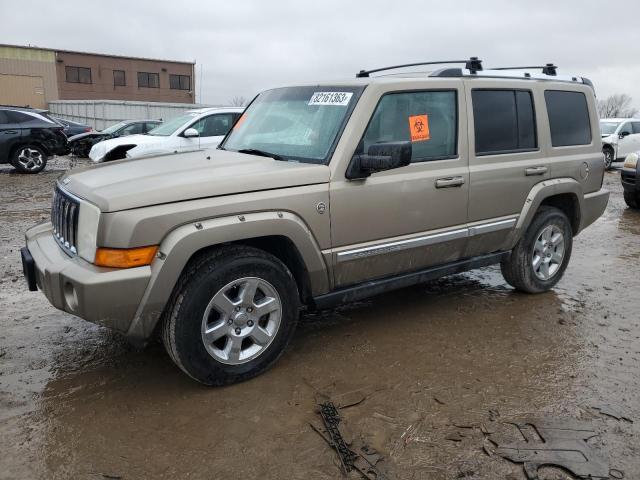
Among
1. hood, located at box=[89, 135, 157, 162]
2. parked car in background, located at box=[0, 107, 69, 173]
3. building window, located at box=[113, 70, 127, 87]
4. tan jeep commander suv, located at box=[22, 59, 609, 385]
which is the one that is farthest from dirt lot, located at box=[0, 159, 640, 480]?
building window, located at box=[113, 70, 127, 87]

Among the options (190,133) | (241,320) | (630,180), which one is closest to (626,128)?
(630,180)

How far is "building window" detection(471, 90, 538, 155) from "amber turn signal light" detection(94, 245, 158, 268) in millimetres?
2679

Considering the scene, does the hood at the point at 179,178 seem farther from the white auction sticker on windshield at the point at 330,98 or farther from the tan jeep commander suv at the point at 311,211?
the white auction sticker on windshield at the point at 330,98

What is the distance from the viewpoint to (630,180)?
9805 millimetres

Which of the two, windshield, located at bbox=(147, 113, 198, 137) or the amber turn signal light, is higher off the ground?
windshield, located at bbox=(147, 113, 198, 137)

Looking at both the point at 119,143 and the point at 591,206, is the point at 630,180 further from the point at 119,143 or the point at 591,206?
the point at 119,143

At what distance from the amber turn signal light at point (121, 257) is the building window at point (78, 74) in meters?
50.5

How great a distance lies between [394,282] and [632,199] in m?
8.11

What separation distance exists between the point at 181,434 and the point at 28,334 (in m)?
1.92

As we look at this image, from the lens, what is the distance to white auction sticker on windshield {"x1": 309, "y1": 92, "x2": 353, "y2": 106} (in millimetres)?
3740

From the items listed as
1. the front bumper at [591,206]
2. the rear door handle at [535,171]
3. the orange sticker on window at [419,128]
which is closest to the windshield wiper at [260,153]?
the orange sticker on window at [419,128]

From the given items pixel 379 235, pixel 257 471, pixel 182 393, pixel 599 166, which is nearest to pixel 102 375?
pixel 182 393

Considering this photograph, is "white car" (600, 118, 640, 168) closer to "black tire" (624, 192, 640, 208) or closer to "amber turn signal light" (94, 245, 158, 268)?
"black tire" (624, 192, 640, 208)

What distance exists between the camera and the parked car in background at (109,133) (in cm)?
1694
